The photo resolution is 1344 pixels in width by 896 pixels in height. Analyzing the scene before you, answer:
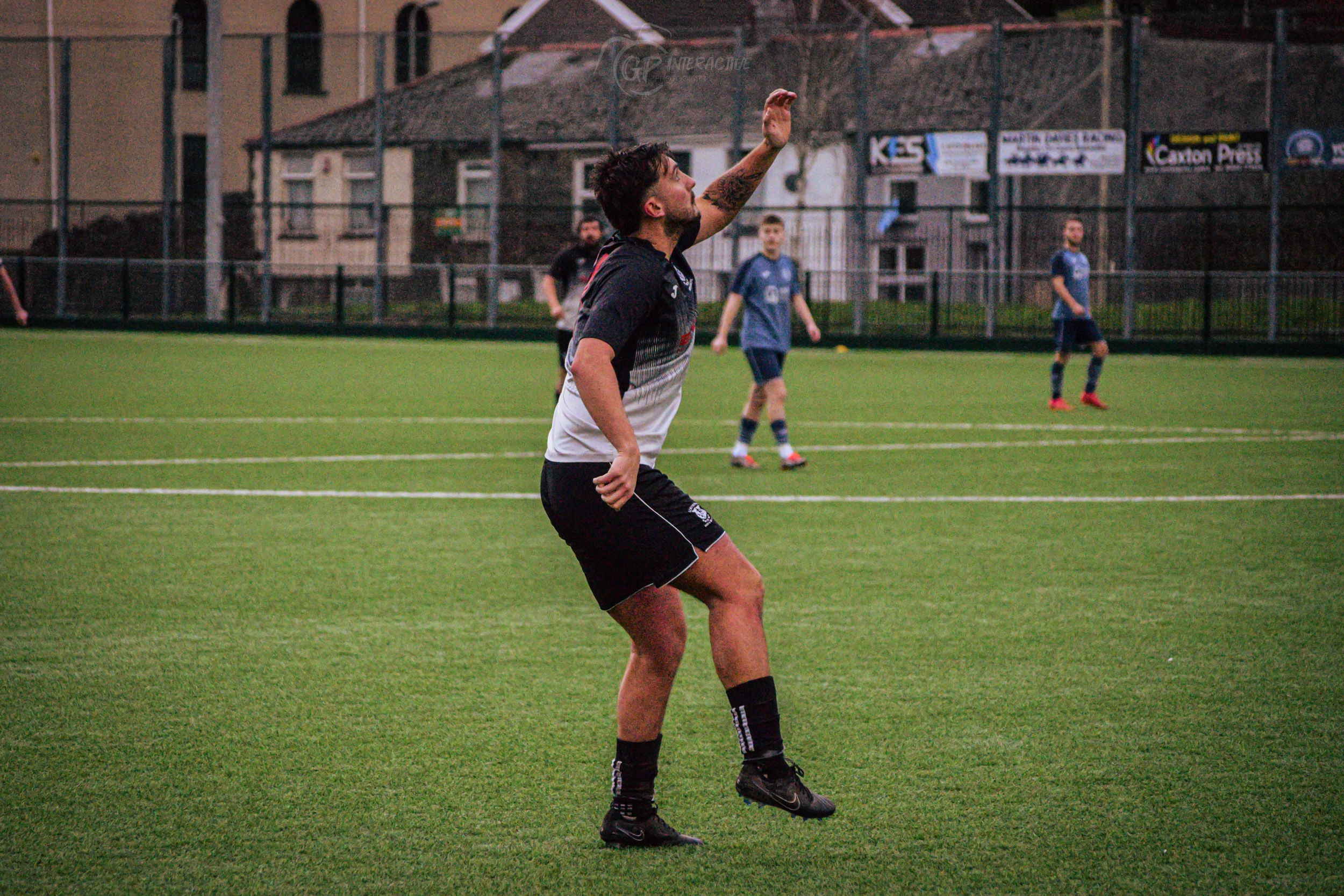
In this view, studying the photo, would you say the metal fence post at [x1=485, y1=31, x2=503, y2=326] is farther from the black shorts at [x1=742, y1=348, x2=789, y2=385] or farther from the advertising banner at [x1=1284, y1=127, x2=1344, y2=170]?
the black shorts at [x1=742, y1=348, x2=789, y2=385]

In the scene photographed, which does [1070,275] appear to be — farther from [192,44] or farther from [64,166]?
[192,44]

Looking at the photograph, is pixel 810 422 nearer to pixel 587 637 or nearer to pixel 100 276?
pixel 587 637

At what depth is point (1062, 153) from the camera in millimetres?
29609

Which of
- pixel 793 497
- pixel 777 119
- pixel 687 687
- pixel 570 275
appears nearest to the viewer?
pixel 777 119

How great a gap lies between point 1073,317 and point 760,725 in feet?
48.0

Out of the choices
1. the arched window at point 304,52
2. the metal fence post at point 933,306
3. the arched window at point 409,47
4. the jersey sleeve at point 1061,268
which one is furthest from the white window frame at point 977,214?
the arched window at point 409,47

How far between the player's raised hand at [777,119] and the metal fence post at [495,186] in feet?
92.6

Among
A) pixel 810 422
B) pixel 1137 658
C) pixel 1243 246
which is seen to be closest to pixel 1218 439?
pixel 810 422

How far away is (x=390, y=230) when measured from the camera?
34625 millimetres

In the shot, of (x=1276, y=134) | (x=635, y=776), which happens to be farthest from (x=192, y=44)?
(x=635, y=776)

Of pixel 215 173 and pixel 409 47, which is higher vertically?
pixel 409 47

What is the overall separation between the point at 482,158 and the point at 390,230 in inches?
144

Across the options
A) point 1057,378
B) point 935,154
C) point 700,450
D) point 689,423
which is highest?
point 935,154

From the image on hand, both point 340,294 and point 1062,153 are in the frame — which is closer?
point 1062,153
